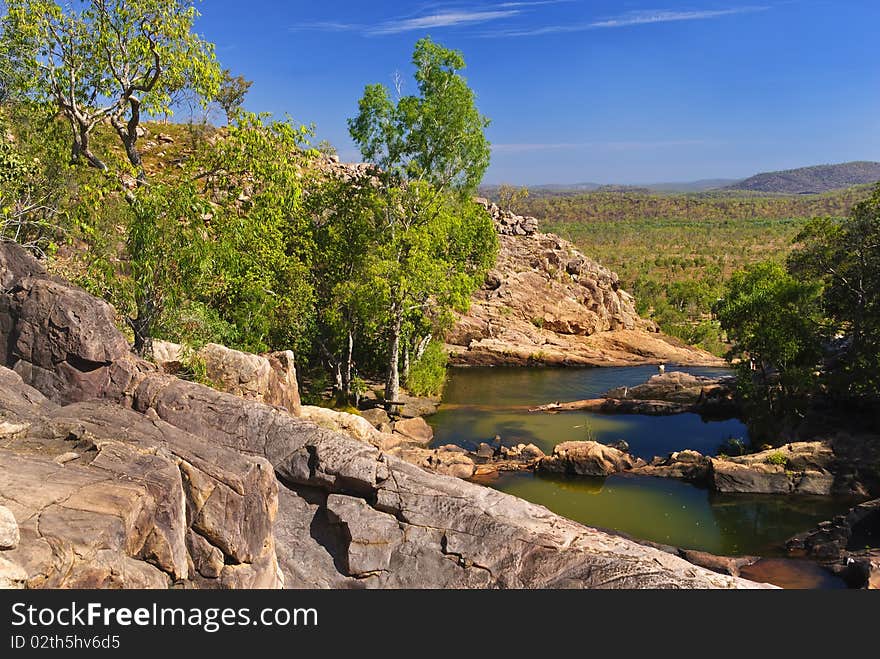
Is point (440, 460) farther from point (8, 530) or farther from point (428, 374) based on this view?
point (8, 530)

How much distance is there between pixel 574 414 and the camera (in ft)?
108

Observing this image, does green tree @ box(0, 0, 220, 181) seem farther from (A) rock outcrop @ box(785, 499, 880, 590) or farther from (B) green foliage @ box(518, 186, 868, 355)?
(B) green foliage @ box(518, 186, 868, 355)

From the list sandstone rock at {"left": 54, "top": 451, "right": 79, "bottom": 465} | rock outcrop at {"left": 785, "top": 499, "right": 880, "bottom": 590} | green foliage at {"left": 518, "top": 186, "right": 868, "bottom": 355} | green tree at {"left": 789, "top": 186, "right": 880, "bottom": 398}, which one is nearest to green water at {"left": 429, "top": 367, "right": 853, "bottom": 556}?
rock outcrop at {"left": 785, "top": 499, "right": 880, "bottom": 590}

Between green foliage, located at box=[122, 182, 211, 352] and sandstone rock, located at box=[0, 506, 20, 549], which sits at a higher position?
green foliage, located at box=[122, 182, 211, 352]

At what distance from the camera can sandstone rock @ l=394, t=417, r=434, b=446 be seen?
90.4 feet

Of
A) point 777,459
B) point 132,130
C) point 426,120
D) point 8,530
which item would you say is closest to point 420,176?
point 426,120

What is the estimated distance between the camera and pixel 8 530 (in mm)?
6348

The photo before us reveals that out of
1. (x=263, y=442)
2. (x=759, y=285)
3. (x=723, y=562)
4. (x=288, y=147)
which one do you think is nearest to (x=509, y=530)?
(x=263, y=442)

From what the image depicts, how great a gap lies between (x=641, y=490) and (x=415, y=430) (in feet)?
33.3

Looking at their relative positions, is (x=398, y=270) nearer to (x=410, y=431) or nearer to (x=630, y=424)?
(x=410, y=431)

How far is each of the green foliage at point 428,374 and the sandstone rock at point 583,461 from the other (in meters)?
10.5

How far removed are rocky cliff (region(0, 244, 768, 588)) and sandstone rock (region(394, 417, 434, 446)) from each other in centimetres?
1350

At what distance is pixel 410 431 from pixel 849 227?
772 inches

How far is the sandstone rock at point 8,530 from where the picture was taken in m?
6.29
